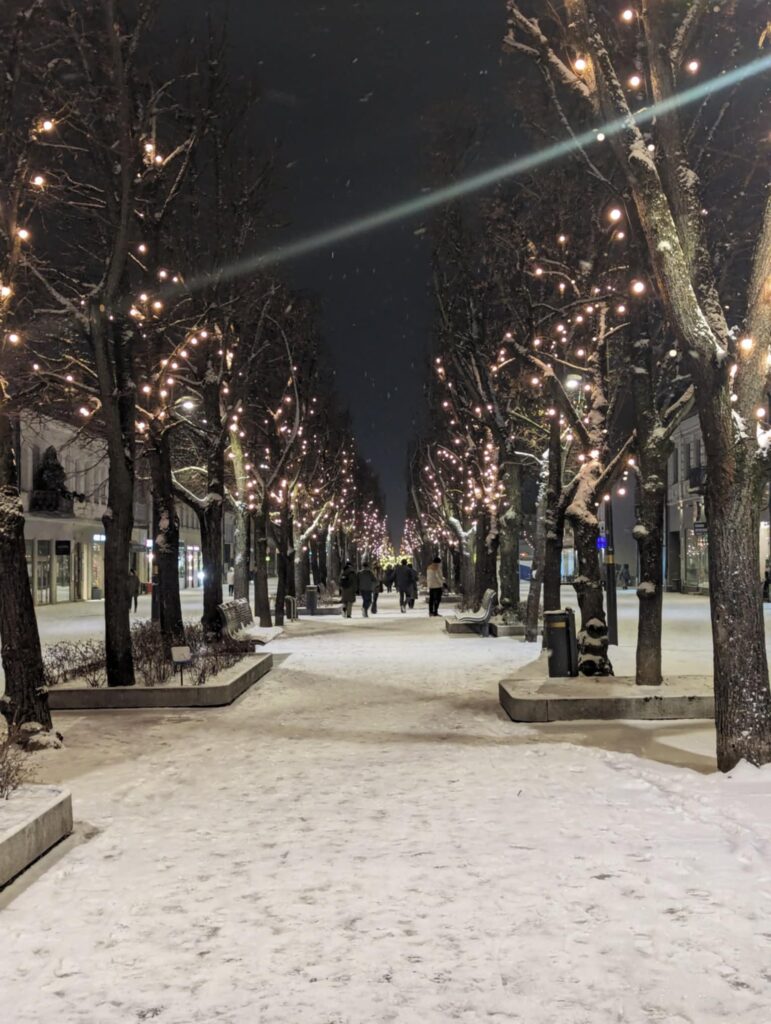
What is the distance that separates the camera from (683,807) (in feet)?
21.5

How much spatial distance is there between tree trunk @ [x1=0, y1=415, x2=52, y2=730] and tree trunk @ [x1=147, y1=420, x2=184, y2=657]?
590 centimetres

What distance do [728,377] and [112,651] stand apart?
27.5 feet

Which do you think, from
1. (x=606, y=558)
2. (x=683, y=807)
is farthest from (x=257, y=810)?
(x=606, y=558)

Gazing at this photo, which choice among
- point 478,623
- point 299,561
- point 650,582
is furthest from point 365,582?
point 650,582

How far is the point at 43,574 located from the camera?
42781mm

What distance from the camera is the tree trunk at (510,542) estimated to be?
23172 millimetres

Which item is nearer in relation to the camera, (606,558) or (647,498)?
(647,498)

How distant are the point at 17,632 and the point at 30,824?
151 inches

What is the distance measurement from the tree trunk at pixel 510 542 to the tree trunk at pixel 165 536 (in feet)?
31.6

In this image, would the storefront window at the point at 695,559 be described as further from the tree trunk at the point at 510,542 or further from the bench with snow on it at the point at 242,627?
the bench with snow on it at the point at 242,627

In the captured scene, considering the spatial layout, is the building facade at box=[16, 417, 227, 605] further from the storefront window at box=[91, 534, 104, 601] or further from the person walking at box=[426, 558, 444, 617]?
the person walking at box=[426, 558, 444, 617]

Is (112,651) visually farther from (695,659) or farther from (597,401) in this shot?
(695,659)

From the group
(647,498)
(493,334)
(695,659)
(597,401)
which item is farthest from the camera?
(493,334)

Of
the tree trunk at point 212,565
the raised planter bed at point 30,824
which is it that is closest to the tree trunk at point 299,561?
the tree trunk at point 212,565
